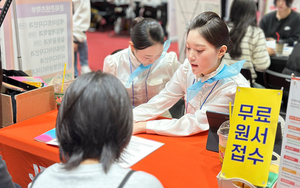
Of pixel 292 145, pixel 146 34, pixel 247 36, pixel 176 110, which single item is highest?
pixel 146 34

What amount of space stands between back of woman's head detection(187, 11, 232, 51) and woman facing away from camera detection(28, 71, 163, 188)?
80cm

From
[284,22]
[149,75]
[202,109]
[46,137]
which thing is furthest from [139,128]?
[284,22]

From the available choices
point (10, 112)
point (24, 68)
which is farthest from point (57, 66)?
point (10, 112)

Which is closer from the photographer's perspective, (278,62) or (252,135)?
(252,135)

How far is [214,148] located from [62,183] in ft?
2.64

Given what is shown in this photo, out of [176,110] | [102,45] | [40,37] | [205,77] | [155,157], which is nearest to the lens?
[155,157]

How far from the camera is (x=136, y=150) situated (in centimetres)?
140

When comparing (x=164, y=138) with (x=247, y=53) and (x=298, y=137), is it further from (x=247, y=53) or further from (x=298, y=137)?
(x=247, y=53)

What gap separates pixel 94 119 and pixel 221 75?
3.06 feet

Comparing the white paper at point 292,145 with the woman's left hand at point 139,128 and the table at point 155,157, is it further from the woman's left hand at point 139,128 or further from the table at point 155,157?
the woman's left hand at point 139,128

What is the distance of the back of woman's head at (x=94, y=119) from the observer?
0.79m

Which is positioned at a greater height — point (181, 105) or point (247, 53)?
point (247, 53)

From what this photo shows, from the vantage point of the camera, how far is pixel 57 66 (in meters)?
2.67

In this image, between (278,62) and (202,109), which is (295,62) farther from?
(202,109)
